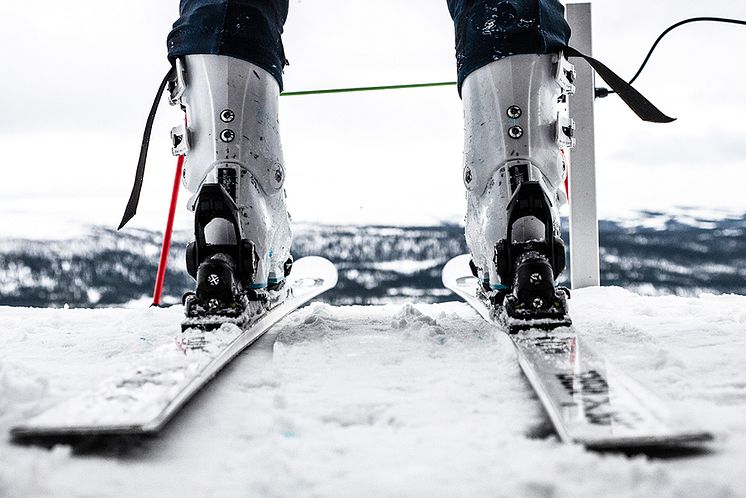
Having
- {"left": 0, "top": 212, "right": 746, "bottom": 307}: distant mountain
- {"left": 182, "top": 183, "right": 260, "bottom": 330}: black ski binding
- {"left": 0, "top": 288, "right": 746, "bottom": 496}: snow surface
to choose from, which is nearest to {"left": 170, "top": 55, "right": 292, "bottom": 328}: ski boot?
{"left": 182, "top": 183, "right": 260, "bottom": 330}: black ski binding

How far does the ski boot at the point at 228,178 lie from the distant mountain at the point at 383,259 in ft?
4.01

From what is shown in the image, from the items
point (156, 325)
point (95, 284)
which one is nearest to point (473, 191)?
point (156, 325)

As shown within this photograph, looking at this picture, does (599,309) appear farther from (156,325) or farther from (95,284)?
(95,284)

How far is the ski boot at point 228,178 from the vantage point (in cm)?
112

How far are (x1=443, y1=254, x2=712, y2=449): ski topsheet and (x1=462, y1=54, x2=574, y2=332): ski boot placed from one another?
0.09 meters

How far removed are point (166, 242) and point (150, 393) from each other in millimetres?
1542

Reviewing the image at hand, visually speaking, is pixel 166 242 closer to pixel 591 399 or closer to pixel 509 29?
pixel 509 29

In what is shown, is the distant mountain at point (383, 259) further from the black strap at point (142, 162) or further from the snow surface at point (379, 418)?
the snow surface at point (379, 418)

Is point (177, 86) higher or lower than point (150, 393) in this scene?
higher

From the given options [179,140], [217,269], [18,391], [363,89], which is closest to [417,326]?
[217,269]

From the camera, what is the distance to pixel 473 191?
1314 millimetres

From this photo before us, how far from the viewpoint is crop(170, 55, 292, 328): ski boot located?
1125mm

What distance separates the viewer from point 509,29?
1.22m

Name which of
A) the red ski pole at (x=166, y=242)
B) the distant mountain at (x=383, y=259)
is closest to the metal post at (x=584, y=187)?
the distant mountain at (x=383, y=259)
